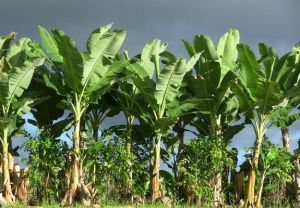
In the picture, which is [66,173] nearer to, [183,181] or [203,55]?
[183,181]

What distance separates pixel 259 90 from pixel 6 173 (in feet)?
18.4

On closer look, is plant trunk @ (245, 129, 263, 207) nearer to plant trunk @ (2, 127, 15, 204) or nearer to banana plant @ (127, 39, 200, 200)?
banana plant @ (127, 39, 200, 200)

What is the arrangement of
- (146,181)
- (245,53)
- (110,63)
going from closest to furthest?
(245,53)
(110,63)
(146,181)

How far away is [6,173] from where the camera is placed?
11.7m

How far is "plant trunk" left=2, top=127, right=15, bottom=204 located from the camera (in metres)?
11.5

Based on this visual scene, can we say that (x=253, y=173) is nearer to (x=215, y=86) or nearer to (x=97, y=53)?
(x=215, y=86)

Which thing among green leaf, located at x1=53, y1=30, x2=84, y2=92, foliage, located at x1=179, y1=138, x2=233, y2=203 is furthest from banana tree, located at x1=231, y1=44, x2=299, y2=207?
green leaf, located at x1=53, y1=30, x2=84, y2=92

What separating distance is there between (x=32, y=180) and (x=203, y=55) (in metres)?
4.82

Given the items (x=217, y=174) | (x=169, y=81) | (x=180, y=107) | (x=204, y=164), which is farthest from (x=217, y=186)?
(x=169, y=81)

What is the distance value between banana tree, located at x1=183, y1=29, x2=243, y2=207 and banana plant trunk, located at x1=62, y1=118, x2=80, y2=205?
289cm

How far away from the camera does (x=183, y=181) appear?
12.8 m

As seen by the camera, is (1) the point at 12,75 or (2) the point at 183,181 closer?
(1) the point at 12,75

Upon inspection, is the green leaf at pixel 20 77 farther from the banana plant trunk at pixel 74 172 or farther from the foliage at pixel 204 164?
the foliage at pixel 204 164

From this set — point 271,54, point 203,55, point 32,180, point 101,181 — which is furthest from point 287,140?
point 32,180
